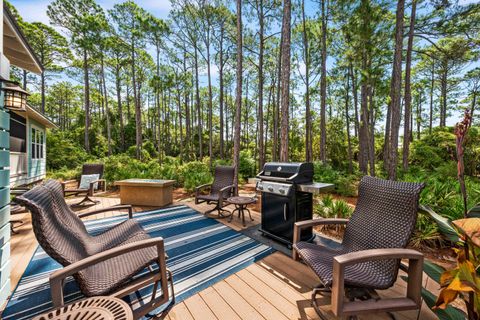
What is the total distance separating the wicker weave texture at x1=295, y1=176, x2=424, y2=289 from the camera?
1.59 m

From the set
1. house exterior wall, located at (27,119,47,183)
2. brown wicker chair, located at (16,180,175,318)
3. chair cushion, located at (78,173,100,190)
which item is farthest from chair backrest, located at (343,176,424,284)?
house exterior wall, located at (27,119,47,183)

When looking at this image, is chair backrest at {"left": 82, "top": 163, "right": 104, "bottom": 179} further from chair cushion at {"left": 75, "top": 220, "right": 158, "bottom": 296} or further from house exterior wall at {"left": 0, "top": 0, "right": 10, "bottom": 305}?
chair cushion at {"left": 75, "top": 220, "right": 158, "bottom": 296}

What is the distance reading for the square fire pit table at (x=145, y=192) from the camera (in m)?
5.07

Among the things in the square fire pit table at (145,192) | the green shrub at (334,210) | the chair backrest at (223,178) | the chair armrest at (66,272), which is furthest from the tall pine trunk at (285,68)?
the chair armrest at (66,272)

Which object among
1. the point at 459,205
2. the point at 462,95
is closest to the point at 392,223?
the point at 459,205

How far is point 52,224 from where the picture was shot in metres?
1.56

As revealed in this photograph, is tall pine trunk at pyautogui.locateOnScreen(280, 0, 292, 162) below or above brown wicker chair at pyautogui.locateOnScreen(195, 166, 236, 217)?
above

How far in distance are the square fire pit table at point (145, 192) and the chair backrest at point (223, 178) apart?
1304mm

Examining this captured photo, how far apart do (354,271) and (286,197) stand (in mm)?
1238

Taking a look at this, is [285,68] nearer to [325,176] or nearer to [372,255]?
[372,255]

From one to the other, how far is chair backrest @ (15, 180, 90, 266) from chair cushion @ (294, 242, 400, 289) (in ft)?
6.07

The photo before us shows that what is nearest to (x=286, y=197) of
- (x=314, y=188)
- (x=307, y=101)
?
(x=314, y=188)

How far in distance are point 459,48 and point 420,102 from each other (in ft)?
54.7

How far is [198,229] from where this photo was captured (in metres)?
3.58
